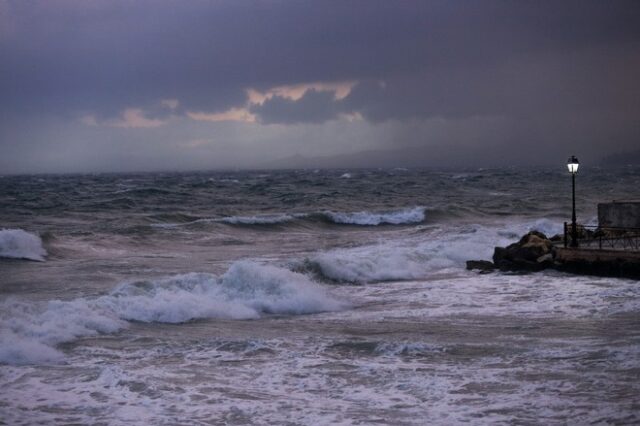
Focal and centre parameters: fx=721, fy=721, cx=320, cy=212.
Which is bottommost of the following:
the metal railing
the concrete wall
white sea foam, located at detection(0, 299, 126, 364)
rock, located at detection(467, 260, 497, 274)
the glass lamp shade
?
rock, located at detection(467, 260, 497, 274)

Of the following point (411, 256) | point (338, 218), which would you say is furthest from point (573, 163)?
point (338, 218)

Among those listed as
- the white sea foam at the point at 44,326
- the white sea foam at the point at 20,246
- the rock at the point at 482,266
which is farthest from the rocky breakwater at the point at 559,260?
the white sea foam at the point at 20,246

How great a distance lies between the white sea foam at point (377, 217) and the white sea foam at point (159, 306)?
20.6 meters

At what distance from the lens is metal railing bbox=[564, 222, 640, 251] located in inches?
777

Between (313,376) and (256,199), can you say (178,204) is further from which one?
(313,376)

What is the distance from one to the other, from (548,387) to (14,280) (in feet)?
47.8

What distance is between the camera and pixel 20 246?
24.2 m

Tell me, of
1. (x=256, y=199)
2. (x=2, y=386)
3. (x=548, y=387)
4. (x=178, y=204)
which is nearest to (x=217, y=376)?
(x=2, y=386)

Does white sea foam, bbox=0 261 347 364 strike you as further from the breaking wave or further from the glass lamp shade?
the breaking wave

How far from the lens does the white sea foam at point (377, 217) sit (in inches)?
1515

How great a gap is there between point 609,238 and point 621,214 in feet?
9.55

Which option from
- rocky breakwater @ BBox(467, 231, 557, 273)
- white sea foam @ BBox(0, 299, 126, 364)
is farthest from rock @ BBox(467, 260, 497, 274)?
white sea foam @ BBox(0, 299, 126, 364)

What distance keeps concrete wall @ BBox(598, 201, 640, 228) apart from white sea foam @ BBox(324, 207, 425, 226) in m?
16.4

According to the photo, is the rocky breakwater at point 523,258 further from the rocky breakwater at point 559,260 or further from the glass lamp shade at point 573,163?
the glass lamp shade at point 573,163
